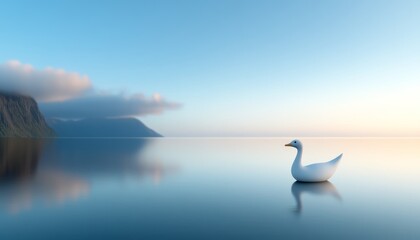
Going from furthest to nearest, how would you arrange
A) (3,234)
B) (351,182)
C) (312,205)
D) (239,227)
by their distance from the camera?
(351,182)
(312,205)
(239,227)
(3,234)

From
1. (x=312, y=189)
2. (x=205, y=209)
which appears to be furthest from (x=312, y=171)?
(x=205, y=209)

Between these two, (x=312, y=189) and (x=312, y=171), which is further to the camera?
(x=312, y=171)

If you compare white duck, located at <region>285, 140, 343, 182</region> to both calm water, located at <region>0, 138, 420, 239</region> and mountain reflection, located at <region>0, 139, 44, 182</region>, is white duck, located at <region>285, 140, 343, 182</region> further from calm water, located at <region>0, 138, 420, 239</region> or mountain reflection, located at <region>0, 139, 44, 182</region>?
mountain reflection, located at <region>0, 139, 44, 182</region>

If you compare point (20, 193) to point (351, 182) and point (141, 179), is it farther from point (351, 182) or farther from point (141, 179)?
point (351, 182)

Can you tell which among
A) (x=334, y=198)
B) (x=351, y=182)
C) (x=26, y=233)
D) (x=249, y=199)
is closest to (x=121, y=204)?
(x=26, y=233)

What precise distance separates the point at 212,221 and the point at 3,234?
8184mm

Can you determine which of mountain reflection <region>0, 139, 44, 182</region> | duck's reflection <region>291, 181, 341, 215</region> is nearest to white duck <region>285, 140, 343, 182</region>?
duck's reflection <region>291, 181, 341, 215</region>

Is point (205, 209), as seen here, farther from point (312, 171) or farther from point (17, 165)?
point (17, 165)

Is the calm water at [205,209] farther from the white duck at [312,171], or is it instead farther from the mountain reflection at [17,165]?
the mountain reflection at [17,165]

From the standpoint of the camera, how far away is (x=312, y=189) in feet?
68.0

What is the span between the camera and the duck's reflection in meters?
18.6

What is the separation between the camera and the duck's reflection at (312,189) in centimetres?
1858

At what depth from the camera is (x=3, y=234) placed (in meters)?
11.2

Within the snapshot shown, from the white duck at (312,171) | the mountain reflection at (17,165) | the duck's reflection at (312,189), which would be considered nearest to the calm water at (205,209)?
the duck's reflection at (312,189)
